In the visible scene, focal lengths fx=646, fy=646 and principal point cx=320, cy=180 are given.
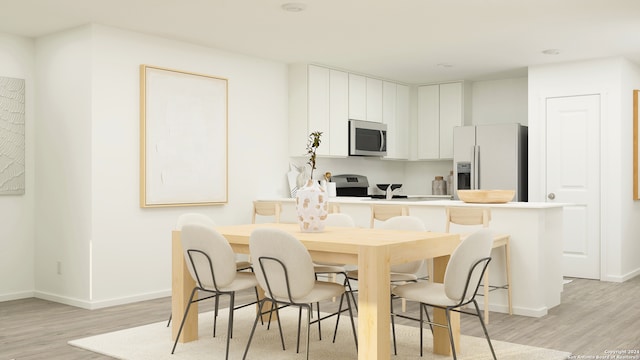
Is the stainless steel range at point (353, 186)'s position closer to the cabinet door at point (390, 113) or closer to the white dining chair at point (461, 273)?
the cabinet door at point (390, 113)

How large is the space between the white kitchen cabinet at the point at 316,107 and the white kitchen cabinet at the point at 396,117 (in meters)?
0.96

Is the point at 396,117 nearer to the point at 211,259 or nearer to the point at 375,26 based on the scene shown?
the point at 375,26

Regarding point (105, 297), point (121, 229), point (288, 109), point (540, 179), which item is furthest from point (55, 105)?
point (540, 179)

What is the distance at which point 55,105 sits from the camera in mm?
5781

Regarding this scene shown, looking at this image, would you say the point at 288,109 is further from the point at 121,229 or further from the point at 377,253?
the point at 377,253

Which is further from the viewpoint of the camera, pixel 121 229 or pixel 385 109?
pixel 385 109

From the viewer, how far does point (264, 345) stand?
4.16m

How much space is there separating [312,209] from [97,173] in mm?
2357

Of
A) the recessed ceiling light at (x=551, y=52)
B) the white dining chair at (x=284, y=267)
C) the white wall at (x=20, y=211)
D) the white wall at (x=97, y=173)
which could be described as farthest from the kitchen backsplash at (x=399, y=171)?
the white dining chair at (x=284, y=267)

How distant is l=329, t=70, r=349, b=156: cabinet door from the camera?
24.6ft

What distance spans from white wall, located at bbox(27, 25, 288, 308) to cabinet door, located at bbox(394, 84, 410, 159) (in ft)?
10.7

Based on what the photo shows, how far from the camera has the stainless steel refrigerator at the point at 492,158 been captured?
761 cm

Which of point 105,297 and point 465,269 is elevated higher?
point 465,269

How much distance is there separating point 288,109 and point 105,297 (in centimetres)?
297
